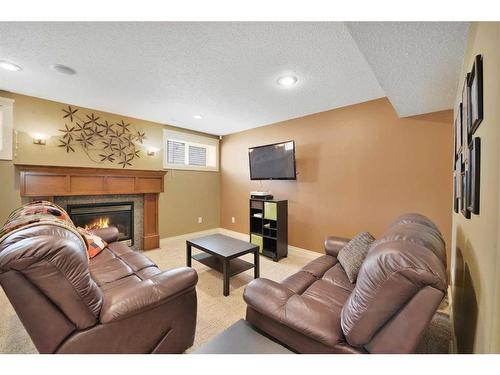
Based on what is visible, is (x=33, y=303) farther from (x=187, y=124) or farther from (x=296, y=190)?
(x=187, y=124)

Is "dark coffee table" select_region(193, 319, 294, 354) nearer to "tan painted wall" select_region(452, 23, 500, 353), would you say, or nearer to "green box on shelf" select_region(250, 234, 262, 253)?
"tan painted wall" select_region(452, 23, 500, 353)

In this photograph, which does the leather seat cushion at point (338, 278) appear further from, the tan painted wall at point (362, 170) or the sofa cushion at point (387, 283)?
the tan painted wall at point (362, 170)

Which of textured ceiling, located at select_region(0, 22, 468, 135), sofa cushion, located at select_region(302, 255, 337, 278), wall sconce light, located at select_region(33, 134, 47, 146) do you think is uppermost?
textured ceiling, located at select_region(0, 22, 468, 135)

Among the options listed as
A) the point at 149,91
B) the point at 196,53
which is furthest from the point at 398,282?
the point at 149,91

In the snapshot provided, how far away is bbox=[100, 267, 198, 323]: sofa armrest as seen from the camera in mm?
1087

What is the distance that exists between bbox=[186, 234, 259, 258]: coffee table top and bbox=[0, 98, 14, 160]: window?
260cm

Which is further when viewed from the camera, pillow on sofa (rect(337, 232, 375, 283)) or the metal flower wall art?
the metal flower wall art

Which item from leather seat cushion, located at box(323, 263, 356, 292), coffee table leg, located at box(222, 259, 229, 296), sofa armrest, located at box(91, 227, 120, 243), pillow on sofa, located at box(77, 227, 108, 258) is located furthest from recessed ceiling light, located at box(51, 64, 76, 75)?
leather seat cushion, located at box(323, 263, 356, 292)

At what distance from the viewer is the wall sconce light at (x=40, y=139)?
9.12 feet

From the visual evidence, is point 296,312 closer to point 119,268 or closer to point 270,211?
point 119,268

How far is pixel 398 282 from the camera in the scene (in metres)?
0.78

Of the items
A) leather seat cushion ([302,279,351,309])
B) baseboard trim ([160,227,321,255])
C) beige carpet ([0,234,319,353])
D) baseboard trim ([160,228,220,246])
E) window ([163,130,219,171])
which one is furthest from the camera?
window ([163,130,219,171])

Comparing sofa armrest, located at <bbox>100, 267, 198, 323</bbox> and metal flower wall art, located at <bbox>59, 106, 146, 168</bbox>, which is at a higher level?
metal flower wall art, located at <bbox>59, 106, 146, 168</bbox>
